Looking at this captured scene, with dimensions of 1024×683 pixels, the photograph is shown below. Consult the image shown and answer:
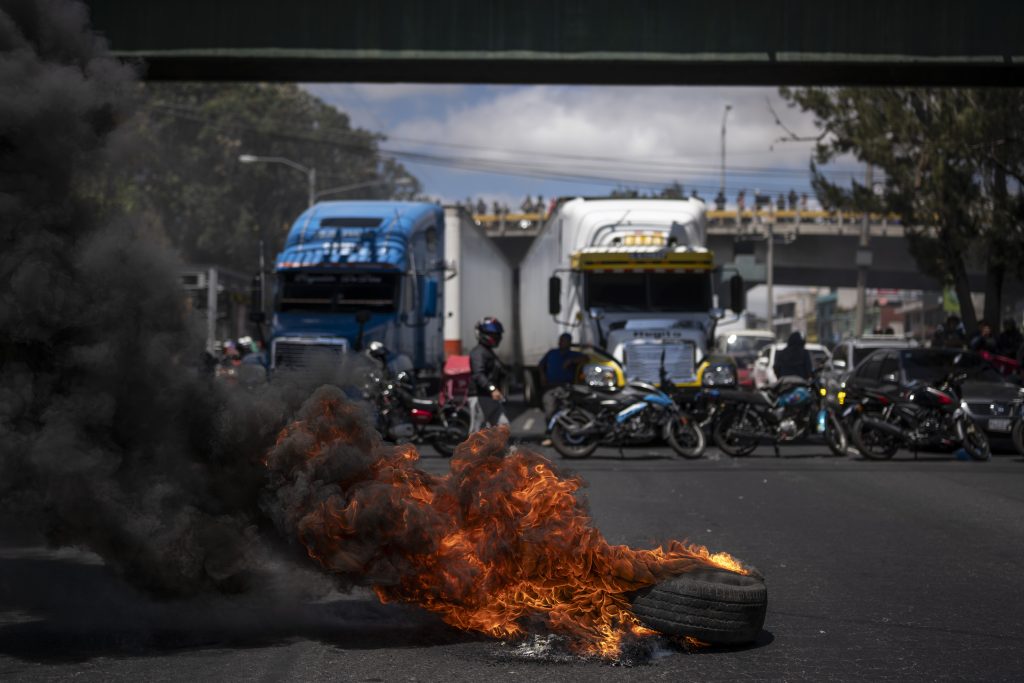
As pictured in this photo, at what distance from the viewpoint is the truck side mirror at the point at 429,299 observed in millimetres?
24688

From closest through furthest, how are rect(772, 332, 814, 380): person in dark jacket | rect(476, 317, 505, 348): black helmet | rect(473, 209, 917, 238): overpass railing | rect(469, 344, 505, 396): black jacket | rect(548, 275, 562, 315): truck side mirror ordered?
rect(476, 317, 505, 348): black helmet, rect(469, 344, 505, 396): black jacket, rect(772, 332, 814, 380): person in dark jacket, rect(548, 275, 562, 315): truck side mirror, rect(473, 209, 917, 238): overpass railing

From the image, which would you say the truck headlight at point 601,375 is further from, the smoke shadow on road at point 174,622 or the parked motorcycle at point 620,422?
the smoke shadow on road at point 174,622

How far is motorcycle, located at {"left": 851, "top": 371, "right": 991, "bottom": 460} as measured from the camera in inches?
730

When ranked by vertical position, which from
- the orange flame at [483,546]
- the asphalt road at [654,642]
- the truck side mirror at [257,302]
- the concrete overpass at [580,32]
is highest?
the concrete overpass at [580,32]

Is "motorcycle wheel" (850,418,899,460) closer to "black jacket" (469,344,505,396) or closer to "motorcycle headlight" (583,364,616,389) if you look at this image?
"motorcycle headlight" (583,364,616,389)

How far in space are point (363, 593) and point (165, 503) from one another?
1644 millimetres

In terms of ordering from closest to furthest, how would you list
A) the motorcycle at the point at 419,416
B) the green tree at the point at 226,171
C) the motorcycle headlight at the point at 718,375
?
the motorcycle at the point at 419,416 → the motorcycle headlight at the point at 718,375 → the green tree at the point at 226,171

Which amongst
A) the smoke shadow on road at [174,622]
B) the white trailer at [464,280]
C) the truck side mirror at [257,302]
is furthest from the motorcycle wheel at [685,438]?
the smoke shadow on road at [174,622]

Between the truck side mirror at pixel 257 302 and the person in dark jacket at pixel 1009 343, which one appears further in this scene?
the person in dark jacket at pixel 1009 343

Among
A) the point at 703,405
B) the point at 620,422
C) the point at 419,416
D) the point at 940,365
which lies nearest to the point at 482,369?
the point at 419,416

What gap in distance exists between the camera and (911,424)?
18.8 metres

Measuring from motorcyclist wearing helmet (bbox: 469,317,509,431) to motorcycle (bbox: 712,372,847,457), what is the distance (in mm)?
3497

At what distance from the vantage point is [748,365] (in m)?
39.1

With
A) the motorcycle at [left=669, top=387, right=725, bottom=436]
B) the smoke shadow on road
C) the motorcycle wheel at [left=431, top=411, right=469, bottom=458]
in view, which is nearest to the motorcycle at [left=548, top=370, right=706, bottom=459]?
the motorcycle at [left=669, top=387, right=725, bottom=436]
